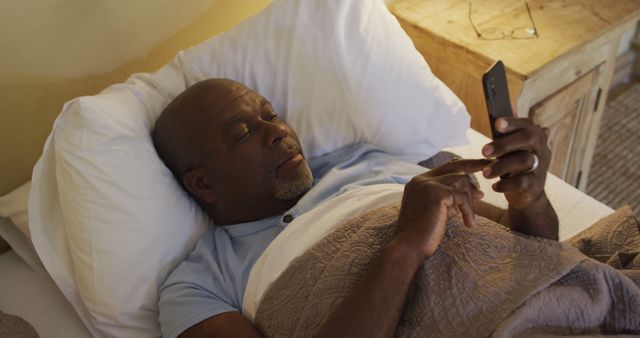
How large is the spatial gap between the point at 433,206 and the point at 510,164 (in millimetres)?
148

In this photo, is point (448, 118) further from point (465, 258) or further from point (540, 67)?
point (465, 258)

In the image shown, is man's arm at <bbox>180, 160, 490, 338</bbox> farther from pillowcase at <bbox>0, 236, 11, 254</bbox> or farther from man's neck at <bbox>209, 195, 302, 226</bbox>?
pillowcase at <bbox>0, 236, 11, 254</bbox>

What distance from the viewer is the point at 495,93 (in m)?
0.94

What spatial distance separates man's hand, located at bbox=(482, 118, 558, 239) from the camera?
95 cm

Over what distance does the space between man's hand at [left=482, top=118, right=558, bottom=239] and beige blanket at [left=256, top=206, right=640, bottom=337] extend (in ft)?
0.25

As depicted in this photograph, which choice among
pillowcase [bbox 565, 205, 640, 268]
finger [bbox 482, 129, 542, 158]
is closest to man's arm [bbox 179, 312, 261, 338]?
finger [bbox 482, 129, 542, 158]

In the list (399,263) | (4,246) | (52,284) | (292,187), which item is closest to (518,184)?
(399,263)

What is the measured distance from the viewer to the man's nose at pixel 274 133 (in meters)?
1.11

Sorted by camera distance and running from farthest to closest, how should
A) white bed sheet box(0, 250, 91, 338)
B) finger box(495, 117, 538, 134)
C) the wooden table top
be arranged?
1. the wooden table top
2. white bed sheet box(0, 250, 91, 338)
3. finger box(495, 117, 538, 134)

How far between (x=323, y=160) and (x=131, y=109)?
0.38 meters

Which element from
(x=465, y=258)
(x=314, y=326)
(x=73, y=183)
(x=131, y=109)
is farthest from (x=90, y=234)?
(x=465, y=258)

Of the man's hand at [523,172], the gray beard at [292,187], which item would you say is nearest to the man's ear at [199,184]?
the gray beard at [292,187]

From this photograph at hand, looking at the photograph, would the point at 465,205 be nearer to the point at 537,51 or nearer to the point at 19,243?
the point at 537,51

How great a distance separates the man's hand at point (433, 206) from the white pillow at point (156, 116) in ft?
1.03
